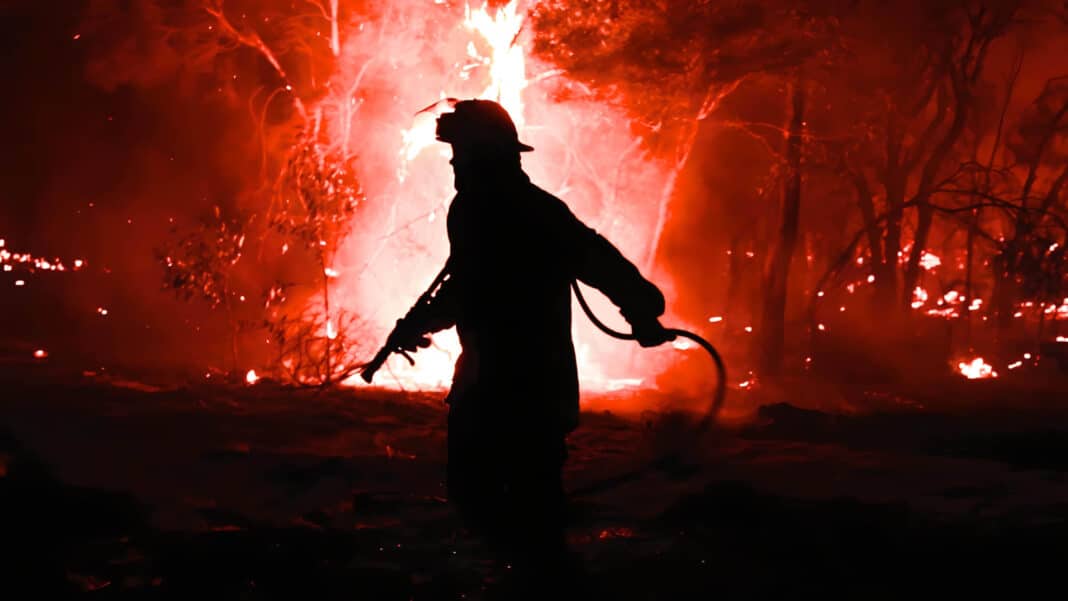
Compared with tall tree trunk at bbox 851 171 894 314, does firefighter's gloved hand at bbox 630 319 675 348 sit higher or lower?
lower

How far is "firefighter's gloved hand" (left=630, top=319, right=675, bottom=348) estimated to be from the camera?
4.42 meters

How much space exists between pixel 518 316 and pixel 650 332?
1.99 ft

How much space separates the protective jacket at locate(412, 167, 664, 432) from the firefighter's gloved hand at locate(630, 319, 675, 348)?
0.02 m

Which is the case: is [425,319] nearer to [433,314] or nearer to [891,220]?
[433,314]

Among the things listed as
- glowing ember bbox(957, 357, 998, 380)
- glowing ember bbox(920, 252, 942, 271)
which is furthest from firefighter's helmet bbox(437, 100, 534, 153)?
glowing ember bbox(920, 252, 942, 271)

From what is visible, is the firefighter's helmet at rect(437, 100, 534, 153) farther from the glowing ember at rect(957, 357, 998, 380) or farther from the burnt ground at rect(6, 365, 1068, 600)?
the glowing ember at rect(957, 357, 998, 380)

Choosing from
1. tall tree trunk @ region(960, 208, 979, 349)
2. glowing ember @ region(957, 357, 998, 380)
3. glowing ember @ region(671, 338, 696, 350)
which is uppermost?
tall tree trunk @ region(960, 208, 979, 349)

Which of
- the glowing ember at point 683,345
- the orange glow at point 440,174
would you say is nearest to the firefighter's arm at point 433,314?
the orange glow at point 440,174

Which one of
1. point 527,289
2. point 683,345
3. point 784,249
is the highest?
point 784,249

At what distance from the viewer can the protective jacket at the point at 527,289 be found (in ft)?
14.4

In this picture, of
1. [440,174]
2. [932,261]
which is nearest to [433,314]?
[440,174]

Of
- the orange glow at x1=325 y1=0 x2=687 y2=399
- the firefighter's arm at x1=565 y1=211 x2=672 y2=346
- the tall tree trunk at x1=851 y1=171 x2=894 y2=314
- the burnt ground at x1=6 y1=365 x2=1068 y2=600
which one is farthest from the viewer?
the tall tree trunk at x1=851 y1=171 x2=894 y2=314

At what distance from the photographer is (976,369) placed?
2562 cm

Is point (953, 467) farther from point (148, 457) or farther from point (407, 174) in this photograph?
point (407, 174)
